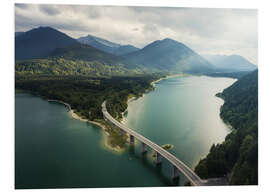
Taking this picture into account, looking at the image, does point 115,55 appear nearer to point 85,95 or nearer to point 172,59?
point 172,59

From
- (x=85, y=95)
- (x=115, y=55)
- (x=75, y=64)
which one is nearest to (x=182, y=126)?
(x=85, y=95)

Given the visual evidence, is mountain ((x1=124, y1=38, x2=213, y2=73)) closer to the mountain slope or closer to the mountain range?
the mountain range

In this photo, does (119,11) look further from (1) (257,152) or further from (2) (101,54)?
(2) (101,54)

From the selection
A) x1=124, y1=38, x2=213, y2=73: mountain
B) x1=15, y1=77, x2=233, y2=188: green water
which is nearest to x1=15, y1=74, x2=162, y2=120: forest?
x1=15, y1=77, x2=233, y2=188: green water

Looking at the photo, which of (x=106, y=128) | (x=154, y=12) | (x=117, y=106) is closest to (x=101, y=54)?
(x=117, y=106)

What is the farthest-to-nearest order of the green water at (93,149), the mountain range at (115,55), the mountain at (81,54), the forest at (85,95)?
1. the mountain at (81,54)
2. the mountain range at (115,55)
3. the forest at (85,95)
4. the green water at (93,149)

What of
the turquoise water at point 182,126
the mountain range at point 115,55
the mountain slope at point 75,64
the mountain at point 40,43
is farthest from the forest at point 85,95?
the mountain at point 40,43

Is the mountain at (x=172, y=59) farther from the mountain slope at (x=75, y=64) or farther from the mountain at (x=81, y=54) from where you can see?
the mountain slope at (x=75, y=64)

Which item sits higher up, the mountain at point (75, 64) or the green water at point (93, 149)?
the mountain at point (75, 64)
